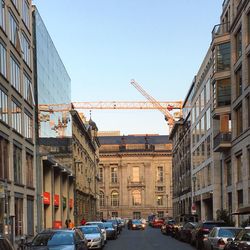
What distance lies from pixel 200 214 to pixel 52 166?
26.5 meters

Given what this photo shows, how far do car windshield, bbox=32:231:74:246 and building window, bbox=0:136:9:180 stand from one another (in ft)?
53.3

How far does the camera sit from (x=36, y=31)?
54.2m

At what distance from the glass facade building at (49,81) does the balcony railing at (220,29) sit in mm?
16346

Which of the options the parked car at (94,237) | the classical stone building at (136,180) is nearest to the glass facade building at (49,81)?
the parked car at (94,237)

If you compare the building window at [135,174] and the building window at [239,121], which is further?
the building window at [135,174]

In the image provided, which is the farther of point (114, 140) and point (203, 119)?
point (114, 140)

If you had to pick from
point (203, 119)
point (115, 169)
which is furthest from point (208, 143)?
point (115, 169)

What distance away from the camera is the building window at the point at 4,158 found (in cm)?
3853

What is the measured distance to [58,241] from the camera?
2194 centimetres

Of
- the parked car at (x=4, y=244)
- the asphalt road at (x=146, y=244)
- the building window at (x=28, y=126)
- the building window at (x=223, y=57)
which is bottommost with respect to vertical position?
the asphalt road at (x=146, y=244)

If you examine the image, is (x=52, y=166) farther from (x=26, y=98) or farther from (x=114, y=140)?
(x=114, y=140)

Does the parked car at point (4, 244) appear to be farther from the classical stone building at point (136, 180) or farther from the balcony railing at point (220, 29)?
the classical stone building at point (136, 180)

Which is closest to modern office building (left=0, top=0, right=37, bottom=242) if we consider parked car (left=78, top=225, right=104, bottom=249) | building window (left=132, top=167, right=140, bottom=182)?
parked car (left=78, top=225, right=104, bottom=249)

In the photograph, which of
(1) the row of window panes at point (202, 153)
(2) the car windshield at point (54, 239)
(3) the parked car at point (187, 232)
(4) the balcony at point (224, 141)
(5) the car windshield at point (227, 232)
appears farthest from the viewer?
(1) the row of window panes at point (202, 153)
